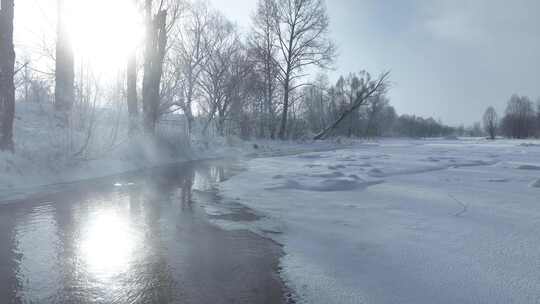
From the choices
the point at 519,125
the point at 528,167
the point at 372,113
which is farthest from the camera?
the point at 519,125

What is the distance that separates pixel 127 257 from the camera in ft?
9.06

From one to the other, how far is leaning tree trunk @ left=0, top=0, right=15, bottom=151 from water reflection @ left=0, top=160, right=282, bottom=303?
267cm

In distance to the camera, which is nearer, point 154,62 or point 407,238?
point 407,238

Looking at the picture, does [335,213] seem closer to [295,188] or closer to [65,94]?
[295,188]

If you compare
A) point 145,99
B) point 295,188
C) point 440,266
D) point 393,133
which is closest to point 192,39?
point 145,99

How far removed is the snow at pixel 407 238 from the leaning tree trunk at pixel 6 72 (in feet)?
15.6

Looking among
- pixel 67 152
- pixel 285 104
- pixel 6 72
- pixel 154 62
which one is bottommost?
pixel 67 152

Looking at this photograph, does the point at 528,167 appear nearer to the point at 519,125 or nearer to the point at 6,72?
the point at 6,72

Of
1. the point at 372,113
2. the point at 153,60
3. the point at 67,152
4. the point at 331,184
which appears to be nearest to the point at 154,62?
the point at 153,60

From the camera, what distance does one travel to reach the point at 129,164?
9578 millimetres

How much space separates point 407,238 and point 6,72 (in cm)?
796

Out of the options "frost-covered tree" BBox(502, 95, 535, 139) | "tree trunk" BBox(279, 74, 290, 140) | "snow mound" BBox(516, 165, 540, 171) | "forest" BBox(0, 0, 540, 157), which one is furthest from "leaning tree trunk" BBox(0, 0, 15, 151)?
"frost-covered tree" BBox(502, 95, 535, 139)

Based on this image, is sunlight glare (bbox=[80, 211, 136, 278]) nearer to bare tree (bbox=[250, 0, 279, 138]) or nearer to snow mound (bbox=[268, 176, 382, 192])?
snow mound (bbox=[268, 176, 382, 192])

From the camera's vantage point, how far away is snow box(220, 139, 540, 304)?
81.4 inches
